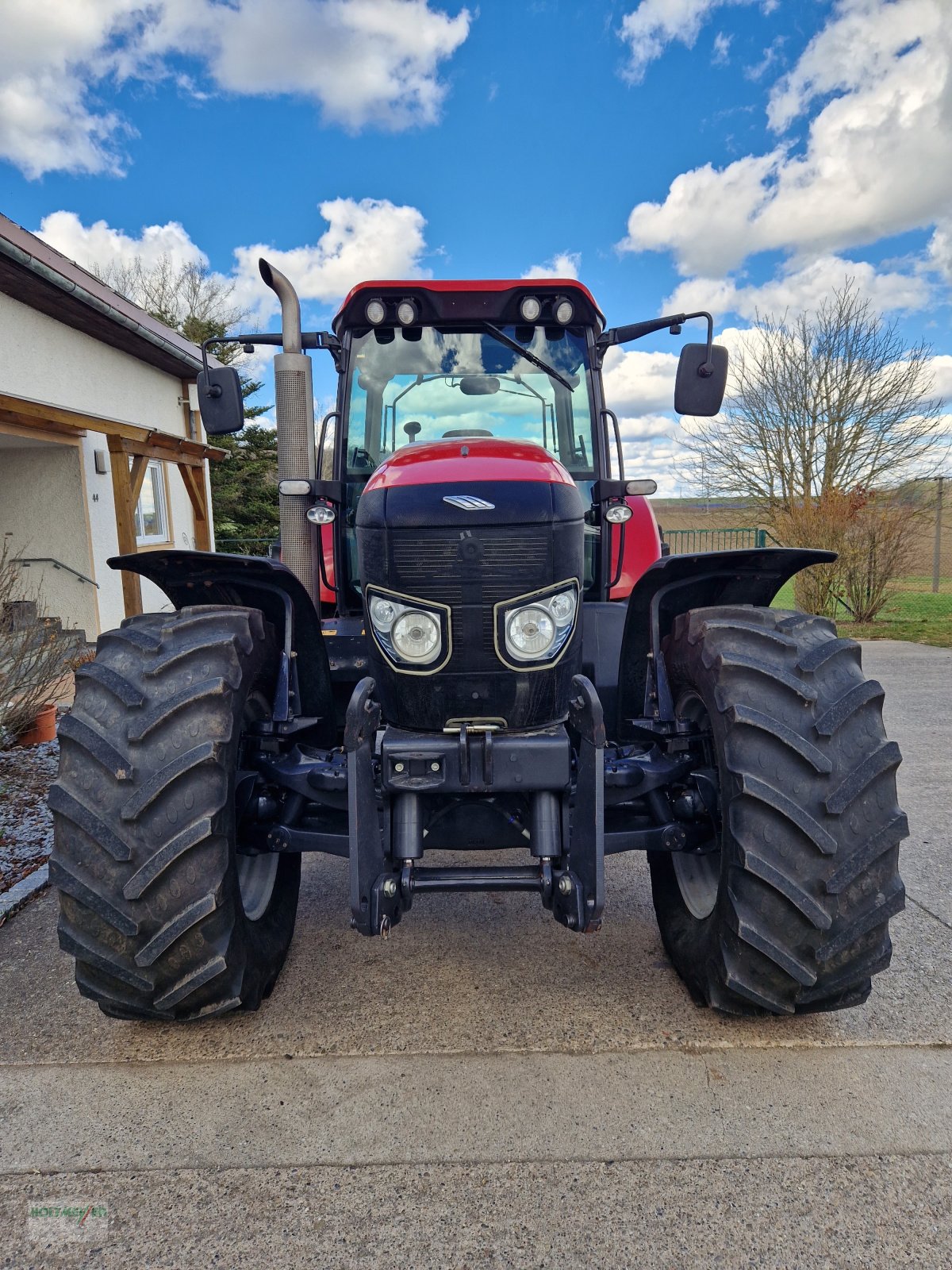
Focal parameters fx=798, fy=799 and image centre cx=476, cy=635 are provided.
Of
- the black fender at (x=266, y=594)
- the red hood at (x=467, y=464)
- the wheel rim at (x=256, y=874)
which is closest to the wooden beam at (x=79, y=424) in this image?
the black fender at (x=266, y=594)

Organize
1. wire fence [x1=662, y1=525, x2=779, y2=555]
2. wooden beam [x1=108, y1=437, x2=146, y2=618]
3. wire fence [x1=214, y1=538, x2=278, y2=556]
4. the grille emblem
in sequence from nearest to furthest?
the grille emblem → wooden beam [x1=108, y1=437, x2=146, y2=618] → wire fence [x1=662, y1=525, x2=779, y2=555] → wire fence [x1=214, y1=538, x2=278, y2=556]

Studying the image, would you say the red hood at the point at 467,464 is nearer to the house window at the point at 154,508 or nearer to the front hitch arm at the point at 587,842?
the front hitch arm at the point at 587,842

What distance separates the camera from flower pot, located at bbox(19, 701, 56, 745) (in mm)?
5898

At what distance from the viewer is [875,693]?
2.18 m

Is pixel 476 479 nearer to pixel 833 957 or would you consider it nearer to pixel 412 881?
pixel 412 881

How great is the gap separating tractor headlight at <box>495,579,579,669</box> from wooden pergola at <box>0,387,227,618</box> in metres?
6.90

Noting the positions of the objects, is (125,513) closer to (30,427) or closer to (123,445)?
(123,445)

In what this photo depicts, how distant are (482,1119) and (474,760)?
2.93 feet

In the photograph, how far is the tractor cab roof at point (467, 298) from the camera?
310 cm

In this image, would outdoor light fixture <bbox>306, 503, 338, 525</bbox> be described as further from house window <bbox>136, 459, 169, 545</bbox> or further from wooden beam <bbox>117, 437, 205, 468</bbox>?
house window <bbox>136, 459, 169, 545</bbox>

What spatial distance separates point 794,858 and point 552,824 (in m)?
0.62

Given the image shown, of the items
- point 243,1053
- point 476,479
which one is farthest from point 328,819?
point 476,479

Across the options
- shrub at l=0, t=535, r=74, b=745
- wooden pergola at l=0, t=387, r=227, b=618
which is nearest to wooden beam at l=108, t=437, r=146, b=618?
wooden pergola at l=0, t=387, r=227, b=618

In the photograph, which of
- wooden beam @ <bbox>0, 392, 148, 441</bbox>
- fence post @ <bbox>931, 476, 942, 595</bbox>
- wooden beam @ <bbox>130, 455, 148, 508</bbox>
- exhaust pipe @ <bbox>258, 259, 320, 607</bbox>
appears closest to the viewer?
exhaust pipe @ <bbox>258, 259, 320, 607</bbox>
